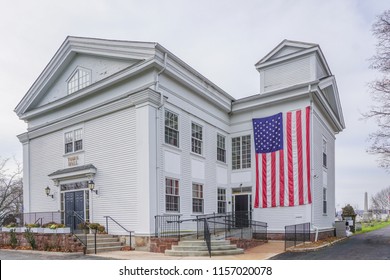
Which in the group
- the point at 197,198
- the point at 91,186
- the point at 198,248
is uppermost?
the point at 91,186

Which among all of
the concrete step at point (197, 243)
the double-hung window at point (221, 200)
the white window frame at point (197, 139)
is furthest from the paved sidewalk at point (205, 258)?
the white window frame at point (197, 139)

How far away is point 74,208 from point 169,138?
589 cm

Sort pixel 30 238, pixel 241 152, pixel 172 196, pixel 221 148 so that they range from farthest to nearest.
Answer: pixel 241 152 → pixel 221 148 → pixel 172 196 → pixel 30 238

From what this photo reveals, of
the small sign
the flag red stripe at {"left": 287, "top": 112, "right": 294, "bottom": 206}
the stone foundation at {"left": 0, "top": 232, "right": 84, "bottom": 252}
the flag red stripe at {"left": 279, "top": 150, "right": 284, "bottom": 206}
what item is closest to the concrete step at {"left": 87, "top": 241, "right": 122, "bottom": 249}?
the stone foundation at {"left": 0, "top": 232, "right": 84, "bottom": 252}

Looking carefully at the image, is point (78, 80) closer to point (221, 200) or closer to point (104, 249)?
point (104, 249)

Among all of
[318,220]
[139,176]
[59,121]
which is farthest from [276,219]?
[59,121]

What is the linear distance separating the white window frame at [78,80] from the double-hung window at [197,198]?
732 cm

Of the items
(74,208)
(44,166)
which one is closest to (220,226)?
(74,208)

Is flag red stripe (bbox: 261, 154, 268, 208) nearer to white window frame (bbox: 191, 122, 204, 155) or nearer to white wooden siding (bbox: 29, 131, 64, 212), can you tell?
white window frame (bbox: 191, 122, 204, 155)

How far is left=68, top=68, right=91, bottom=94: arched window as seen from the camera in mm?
18855

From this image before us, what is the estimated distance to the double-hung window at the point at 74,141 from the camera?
18.6 meters

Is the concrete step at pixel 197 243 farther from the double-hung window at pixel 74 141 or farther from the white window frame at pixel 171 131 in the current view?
the double-hung window at pixel 74 141

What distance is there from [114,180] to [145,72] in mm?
4828

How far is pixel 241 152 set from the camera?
21.1 m
